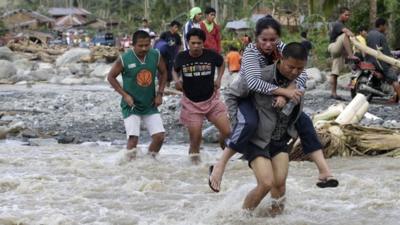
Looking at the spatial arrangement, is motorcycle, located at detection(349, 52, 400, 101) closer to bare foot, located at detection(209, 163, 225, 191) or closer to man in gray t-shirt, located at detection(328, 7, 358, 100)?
man in gray t-shirt, located at detection(328, 7, 358, 100)

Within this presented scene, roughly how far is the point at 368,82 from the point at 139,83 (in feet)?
22.1

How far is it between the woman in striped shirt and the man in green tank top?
9.34 ft

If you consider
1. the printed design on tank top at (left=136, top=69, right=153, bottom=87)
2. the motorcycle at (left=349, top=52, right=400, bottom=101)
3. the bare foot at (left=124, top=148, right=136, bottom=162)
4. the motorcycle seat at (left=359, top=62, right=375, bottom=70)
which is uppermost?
the printed design on tank top at (left=136, top=69, right=153, bottom=87)

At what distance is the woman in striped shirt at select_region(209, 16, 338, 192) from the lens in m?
5.00

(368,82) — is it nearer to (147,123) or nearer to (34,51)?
(147,123)

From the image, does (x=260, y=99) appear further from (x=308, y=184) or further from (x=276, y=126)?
(x=308, y=184)

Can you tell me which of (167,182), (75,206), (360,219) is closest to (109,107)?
(167,182)

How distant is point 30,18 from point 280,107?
246 ft

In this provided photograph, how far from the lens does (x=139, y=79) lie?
802cm

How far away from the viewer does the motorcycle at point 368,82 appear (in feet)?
43.9

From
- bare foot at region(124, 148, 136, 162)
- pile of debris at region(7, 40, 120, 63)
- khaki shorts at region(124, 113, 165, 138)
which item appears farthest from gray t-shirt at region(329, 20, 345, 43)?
pile of debris at region(7, 40, 120, 63)

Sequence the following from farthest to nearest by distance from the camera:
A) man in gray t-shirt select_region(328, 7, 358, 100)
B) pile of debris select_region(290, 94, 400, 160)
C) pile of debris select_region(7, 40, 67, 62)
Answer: pile of debris select_region(7, 40, 67, 62) → man in gray t-shirt select_region(328, 7, 358, 100) → pile of debris select_region(290, 94, 400, 160)

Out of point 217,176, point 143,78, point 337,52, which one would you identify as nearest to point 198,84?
point 143,78

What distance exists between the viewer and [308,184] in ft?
23.5
